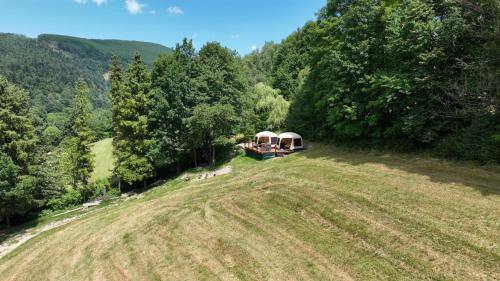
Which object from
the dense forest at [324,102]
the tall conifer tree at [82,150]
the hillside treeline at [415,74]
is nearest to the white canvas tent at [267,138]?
the dense forest at [324,102]

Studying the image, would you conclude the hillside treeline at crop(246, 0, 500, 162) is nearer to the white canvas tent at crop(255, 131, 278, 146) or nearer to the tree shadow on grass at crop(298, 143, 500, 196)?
the tree shadow on grass at crop(298, 143, 500, 196)

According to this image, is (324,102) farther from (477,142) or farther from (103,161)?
(103,161)

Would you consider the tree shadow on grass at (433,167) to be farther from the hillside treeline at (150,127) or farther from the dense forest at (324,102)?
the hillside treeline at (150,127)

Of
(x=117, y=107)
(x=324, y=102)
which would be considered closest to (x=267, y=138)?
(x=324, y=102)

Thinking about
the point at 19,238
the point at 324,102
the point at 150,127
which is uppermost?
the point at 324,102

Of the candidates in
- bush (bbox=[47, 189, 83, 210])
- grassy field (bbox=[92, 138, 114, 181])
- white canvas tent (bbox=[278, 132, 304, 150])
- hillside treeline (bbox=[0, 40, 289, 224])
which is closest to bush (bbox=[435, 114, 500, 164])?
white canvas tent (bbox=[278, 132, 304, 150])

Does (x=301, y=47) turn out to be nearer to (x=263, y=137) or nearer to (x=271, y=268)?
(x=263, y=137)

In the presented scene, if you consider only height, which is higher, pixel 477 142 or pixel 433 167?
pixel 477 142
